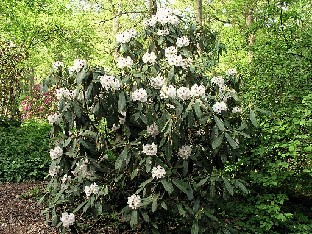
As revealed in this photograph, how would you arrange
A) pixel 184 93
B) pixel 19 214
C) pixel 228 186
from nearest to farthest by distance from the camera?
pixel 184 93
pixel 228 186
pixel 19 214

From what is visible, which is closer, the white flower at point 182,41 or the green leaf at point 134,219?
the green leaf at point 134,219

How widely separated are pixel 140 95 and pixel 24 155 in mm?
3911

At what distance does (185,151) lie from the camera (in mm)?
3334

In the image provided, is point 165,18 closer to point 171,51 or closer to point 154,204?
point 171,51

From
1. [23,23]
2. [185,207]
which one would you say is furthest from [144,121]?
[23,23]

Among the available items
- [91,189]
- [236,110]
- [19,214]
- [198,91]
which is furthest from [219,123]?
[19,214]

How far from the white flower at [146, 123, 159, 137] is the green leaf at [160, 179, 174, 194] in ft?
1.30

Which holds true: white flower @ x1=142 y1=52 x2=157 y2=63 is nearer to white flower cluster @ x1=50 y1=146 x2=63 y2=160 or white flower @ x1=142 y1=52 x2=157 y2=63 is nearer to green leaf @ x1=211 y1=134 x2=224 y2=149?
green leaf @ x1=211 y1=134 x2=224 y2=149

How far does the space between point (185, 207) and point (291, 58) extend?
75.2 inches

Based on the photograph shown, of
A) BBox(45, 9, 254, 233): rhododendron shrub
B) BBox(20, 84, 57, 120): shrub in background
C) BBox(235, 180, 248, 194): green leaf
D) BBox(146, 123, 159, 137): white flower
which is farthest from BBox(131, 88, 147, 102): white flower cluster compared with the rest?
BBox(20, 84, 57, 120): shrub in background

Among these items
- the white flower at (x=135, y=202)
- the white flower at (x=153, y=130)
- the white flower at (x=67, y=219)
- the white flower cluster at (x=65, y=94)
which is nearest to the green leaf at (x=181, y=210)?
the white flower at (x=135, y=202)

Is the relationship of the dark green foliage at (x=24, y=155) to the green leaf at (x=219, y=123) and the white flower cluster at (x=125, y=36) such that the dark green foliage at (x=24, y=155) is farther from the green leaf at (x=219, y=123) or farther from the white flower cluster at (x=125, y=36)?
the green leaf at (x=219, y=123)

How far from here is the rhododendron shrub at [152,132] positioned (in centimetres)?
320

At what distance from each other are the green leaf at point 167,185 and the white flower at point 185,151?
28 centimetres
